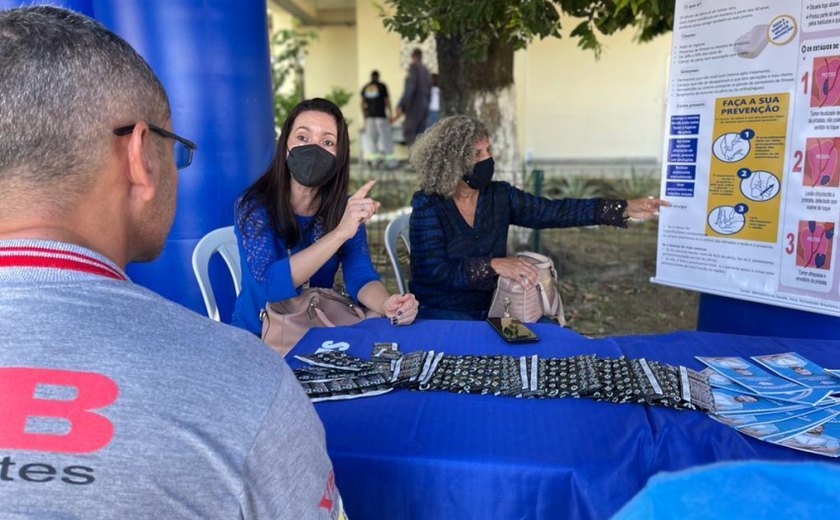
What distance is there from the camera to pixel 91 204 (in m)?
0.82

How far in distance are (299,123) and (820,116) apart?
2.01 metres

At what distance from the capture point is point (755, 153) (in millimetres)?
2535

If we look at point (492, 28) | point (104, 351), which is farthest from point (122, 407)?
point (492, 28)

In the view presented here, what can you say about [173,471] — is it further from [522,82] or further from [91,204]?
[522,82]

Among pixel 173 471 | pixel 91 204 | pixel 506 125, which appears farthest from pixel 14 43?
pixel 506 125

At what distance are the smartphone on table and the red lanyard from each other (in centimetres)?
141

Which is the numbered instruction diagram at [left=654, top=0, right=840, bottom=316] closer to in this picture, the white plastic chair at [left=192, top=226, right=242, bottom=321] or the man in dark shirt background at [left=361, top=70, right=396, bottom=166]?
the white plastic chair at [left=192, top=226, right=242, bottom=321]

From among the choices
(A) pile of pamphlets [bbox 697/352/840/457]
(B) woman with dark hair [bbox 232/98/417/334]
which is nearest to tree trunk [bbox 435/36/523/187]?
(B) woman with dark hair [bbox 232/98/417/334]

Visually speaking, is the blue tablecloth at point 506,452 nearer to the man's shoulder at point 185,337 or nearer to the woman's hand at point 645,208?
the man's shoulder at point 185,337

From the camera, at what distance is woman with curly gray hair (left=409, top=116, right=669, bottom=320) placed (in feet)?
9.64

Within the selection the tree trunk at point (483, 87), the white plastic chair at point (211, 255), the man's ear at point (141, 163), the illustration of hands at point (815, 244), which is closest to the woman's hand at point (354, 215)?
the white plastic chair at point (211, 255)

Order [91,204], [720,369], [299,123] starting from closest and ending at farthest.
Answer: [91,204] → [720,369] → [299,123]

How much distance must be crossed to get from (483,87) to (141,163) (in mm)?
4787

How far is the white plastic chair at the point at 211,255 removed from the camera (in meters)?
3.05
